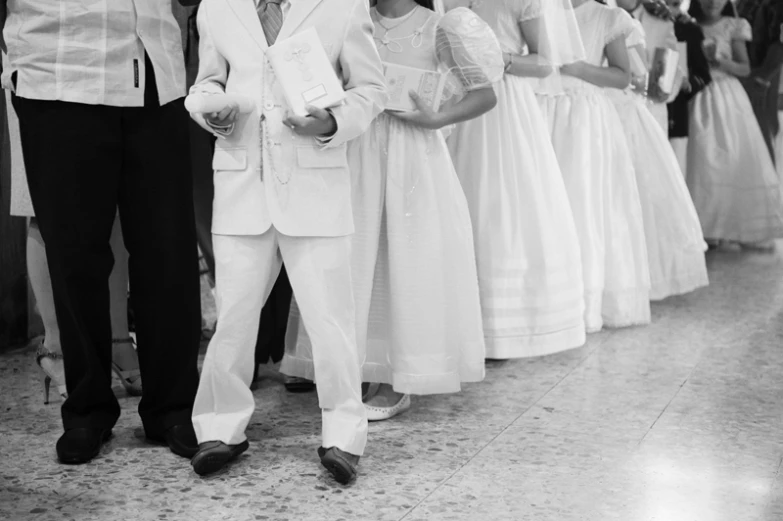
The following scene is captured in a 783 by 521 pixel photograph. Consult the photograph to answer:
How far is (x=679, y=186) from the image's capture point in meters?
5.34

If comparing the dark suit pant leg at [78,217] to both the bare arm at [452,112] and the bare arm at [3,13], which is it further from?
the bare arm at [452,112]

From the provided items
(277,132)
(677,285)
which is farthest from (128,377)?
(677,285)

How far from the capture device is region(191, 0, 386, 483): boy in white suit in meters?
2.67

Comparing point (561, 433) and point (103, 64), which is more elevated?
point (103, 64)

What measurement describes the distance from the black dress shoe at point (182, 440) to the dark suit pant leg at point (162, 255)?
0.02 metres

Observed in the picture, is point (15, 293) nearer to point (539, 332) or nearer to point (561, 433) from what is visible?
point (539, 332)

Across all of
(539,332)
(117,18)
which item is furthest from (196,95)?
(539,332)

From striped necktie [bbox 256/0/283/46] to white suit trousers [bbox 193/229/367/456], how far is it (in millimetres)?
522

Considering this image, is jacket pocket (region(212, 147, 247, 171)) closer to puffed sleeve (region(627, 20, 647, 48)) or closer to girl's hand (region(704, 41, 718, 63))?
puffed sleeve (region(627, 20, 647, 48))

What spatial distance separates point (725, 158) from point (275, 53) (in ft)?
16.5

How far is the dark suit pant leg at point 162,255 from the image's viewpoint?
2.89 meters

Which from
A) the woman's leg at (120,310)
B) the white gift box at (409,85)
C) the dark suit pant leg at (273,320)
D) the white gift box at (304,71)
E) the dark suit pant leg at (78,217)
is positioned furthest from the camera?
the dark suit pant leg at (273,320)

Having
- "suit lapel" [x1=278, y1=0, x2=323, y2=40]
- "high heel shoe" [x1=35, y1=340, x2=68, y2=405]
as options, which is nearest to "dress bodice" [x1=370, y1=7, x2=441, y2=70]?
"suit lapel" [x1=278, y1=0, x2=323, y2=40]

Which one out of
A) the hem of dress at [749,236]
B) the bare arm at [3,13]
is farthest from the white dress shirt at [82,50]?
the hem of dress at [749,236]
